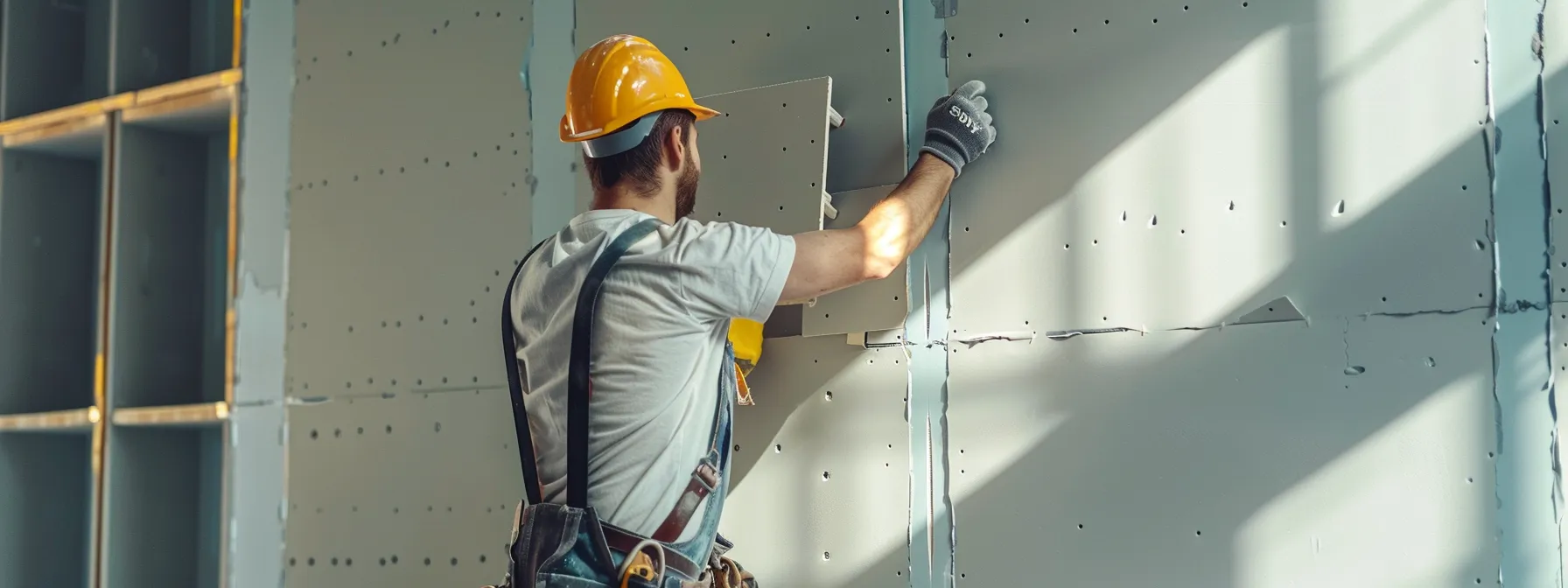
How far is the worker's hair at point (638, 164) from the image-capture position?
197 centimetres

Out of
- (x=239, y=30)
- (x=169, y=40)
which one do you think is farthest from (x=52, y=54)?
(x=239, y=30)

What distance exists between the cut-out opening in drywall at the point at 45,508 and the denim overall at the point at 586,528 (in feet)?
9.83

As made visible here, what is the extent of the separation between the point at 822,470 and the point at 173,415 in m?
2.18

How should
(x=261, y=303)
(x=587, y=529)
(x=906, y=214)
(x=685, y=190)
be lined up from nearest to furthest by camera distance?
1. (x=587, y=529)
2. (x=685, y=190)
3. (x=906, y=214)
4. (x=261, y=303)

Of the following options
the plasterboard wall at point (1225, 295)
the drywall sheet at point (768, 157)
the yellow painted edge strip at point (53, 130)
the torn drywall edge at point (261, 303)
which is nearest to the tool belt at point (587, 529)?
the drywall sheet at point (768, 157)

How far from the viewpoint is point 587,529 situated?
5.90ft

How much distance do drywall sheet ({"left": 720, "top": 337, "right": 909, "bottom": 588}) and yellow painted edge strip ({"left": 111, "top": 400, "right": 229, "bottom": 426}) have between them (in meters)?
1.71

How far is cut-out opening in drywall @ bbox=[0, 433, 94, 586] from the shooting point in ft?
13.7

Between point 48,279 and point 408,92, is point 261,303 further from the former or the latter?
point 48,279

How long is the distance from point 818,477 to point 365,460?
1384 mm

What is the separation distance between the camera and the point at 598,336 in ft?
6.08

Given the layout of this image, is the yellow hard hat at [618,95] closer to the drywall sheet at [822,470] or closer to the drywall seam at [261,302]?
the drywall sheet at [822,470]

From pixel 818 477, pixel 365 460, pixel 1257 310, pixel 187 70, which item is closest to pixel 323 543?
pixel 365 460

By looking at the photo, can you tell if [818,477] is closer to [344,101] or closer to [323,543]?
[323,543]
